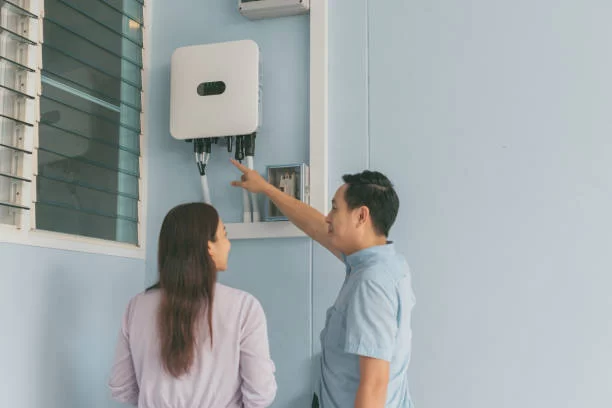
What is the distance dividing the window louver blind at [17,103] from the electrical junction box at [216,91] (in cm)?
48

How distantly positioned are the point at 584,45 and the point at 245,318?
3.90ft

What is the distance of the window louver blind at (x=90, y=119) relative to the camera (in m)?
2.00

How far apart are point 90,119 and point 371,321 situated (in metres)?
1.05

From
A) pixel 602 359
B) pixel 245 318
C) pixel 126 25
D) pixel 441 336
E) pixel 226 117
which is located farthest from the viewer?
pixel 126 25

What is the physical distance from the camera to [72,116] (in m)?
2.09

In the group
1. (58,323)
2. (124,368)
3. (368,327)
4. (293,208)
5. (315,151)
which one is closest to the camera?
(368,327)

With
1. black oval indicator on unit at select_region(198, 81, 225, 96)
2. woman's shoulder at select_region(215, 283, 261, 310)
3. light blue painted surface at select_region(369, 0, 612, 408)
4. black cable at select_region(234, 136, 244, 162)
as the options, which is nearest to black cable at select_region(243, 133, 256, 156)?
black cable at select_region(234, 136, 244, 162)

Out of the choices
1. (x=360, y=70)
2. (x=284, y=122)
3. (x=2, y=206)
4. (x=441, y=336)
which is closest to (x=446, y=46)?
(x=360, y=70)

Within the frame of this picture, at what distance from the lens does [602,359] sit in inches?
75.9

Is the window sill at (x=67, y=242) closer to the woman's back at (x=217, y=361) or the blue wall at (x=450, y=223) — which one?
the blue wall at (x=450, y=223)

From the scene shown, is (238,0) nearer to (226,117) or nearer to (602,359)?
(226,117)

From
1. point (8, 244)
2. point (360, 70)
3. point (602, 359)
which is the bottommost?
point (602, 359)

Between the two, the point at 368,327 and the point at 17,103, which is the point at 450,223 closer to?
the point at 368,327

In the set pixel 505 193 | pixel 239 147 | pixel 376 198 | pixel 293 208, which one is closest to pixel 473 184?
pixel 505 193
